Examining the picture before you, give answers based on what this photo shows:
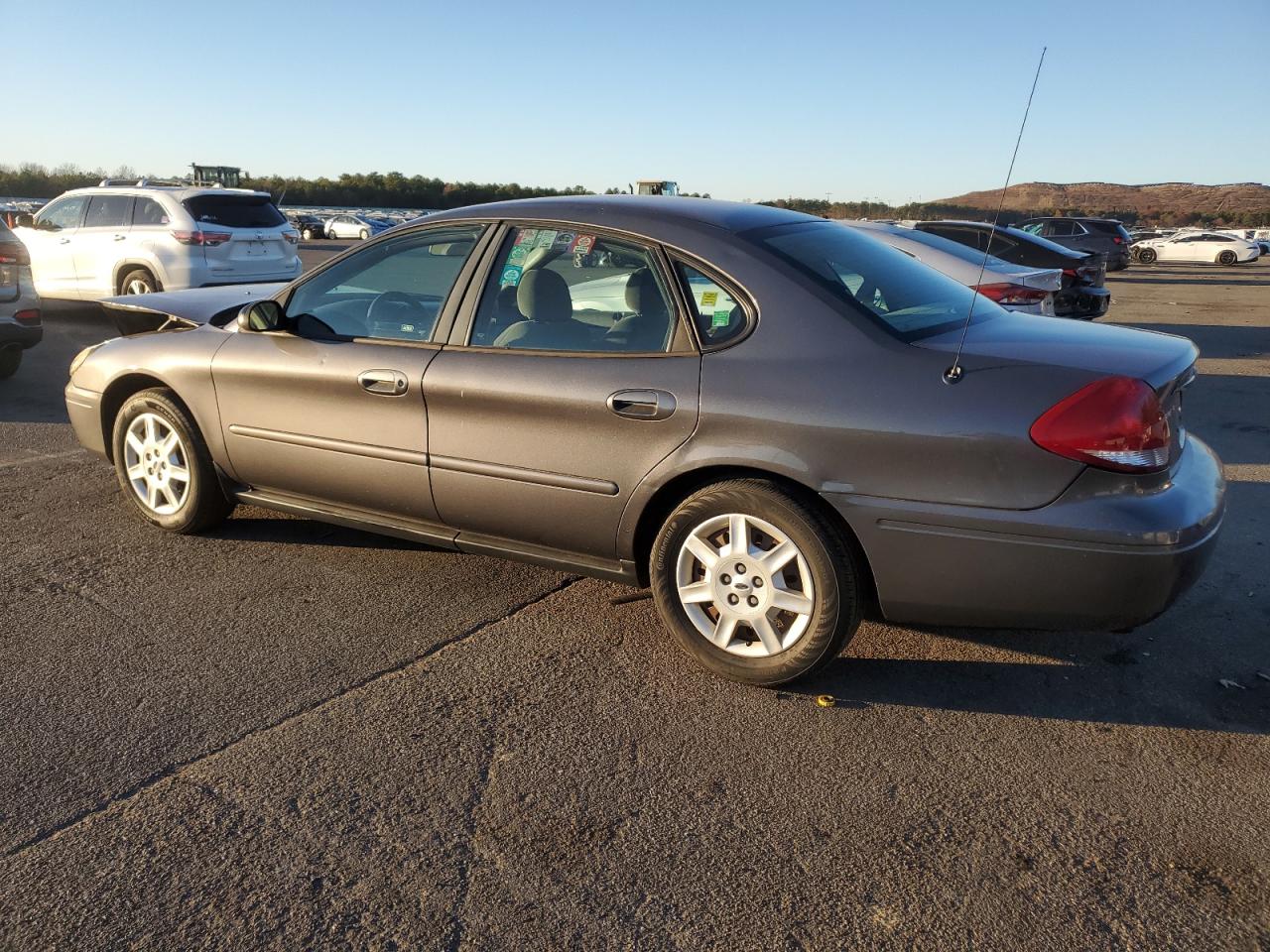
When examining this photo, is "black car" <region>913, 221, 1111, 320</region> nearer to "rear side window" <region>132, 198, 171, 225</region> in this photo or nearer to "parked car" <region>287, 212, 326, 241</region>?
"rear side window" <region>132, 198, 171, 225</region>

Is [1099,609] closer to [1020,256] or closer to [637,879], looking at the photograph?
[637,879]

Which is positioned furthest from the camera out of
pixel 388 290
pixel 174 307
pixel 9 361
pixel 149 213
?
pixel 149 213

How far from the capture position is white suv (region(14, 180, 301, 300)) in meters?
11.8

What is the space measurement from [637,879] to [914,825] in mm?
788

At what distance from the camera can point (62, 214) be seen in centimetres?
1279

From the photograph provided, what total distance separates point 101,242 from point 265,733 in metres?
11.1

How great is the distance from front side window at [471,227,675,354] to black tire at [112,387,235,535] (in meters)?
1.66

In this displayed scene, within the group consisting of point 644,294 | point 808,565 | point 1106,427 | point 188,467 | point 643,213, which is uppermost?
point 643,213

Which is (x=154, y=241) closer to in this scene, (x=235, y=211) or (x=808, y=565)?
(x=235, y=211)

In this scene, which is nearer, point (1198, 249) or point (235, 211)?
point (235, 211)

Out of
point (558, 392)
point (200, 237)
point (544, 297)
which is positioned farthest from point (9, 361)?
point (558, 392)

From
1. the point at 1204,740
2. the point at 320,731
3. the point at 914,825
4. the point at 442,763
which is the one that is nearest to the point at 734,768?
the point at 914,825

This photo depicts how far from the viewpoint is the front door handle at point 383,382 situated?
405 centimetres

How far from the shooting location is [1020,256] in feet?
43.7
